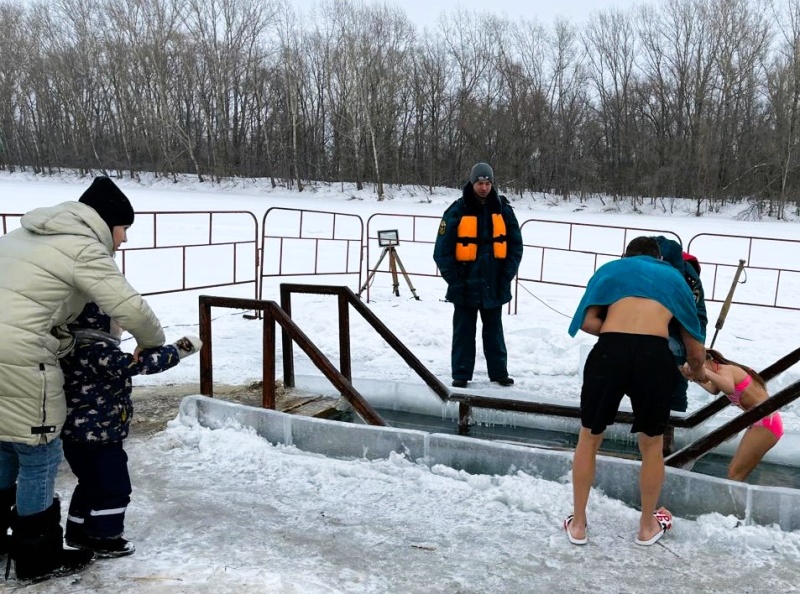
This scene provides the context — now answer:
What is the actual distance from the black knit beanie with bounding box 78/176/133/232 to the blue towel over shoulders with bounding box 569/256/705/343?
1.80 meters

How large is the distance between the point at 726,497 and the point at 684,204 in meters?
26.2

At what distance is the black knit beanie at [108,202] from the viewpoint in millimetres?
2559

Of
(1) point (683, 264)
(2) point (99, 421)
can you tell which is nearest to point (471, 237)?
(1) point (683, 264)

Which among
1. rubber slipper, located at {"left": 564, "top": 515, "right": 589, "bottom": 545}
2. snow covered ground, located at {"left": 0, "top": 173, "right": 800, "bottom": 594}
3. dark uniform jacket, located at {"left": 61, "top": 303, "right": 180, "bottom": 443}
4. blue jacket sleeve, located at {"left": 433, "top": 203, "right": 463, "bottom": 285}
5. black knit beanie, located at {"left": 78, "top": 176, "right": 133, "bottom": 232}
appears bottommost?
snow covered ground, located at {"left": 0, "top": 173, "right": 800, "bottom": 594}

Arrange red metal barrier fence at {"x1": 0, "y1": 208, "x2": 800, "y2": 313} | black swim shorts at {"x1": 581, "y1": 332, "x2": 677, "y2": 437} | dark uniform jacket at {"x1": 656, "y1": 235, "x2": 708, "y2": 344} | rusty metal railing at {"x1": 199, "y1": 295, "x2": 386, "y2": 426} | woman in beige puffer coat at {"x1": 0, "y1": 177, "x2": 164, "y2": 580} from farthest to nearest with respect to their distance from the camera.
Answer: red metal barrier fence at {"x1": 0, "y1": 208, "x2": 800, "y2": 313} → rusty metal railing at {"x1": 199, "y1": 295, "x2": 386, "y2": 426} → dark uniform jacket at {"x1": 656, "y1": 235, "x2": 708, "y2": 344} → black swim shorts at {"x1": 581, "y1": 332, "x2": 677, "y2": 437} → woman in beige puffer coat at {"x1": 0, "y1": 177, "x2": 164, "y2": 580}

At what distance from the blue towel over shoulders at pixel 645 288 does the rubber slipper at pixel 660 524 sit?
0.78 meters

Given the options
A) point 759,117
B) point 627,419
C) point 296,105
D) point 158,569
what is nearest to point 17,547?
point 158,569

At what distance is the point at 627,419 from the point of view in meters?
4.48

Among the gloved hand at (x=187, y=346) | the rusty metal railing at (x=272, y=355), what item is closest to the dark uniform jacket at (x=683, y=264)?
the rusty metal railing at (x=272, y=355)

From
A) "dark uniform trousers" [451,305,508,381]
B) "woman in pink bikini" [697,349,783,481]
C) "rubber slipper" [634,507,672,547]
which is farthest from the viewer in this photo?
"dark uniform trousers" [451,305,508,381]

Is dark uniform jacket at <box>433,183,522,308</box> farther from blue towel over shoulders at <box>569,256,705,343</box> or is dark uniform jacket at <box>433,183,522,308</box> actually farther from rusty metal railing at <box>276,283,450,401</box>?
blue towel over shoulders at <box>569,256,705,343</box>

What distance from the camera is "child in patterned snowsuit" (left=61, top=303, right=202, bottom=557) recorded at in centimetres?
255

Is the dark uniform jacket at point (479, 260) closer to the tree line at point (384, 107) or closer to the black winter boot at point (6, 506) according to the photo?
the black winter boot at point (6, 506)

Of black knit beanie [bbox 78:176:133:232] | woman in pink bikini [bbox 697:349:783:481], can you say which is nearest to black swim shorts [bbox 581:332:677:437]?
woman in pink bikini [bbox 697:349:783:481]
